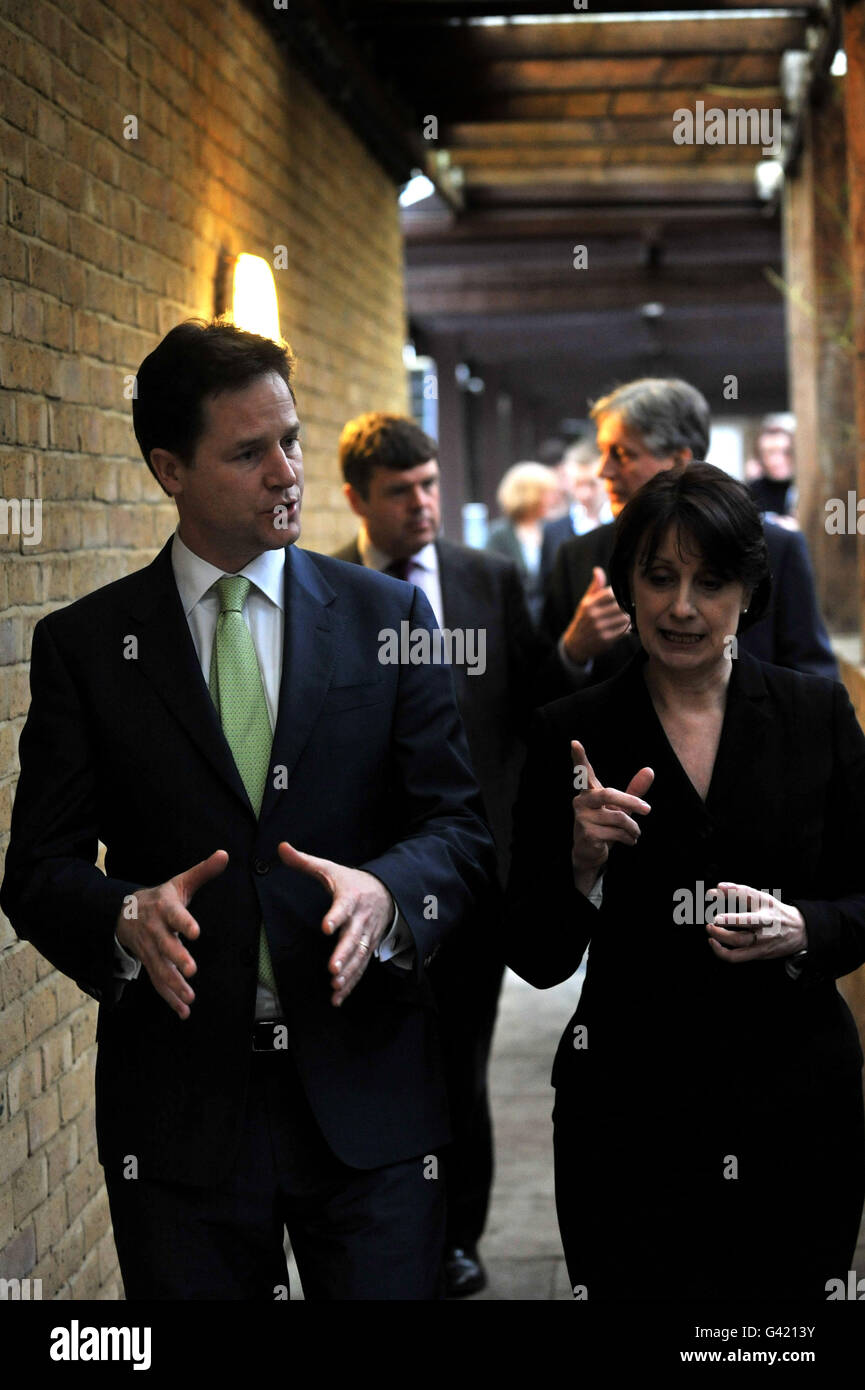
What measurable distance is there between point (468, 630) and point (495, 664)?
0.11 meters

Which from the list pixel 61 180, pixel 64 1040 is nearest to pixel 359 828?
pixel 64 1040

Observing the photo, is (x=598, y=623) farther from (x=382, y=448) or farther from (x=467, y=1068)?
(x=467, y=1068)

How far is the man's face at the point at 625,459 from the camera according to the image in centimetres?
348

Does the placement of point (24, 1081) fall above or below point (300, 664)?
below

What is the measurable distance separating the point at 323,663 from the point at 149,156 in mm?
2156

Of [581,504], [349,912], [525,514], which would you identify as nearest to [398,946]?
[349,912]

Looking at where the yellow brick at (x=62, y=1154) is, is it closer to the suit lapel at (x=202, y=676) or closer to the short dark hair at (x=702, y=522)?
the suit lapel at (x=202, y=676)

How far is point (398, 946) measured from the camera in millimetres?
2057

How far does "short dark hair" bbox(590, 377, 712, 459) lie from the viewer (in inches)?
136

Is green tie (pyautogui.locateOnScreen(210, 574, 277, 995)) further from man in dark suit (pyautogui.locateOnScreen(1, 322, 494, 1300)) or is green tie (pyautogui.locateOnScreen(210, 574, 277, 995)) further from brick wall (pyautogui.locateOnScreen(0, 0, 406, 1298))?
brick wall (pyautogui.locateOnScreen(0, 0, 406, 1298))

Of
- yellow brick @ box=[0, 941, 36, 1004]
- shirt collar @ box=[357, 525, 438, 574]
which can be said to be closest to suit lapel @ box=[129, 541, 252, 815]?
yellow brick @ box=[0, 941, 36, 1004]

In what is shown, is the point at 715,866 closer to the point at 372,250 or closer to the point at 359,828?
the point at 359,828

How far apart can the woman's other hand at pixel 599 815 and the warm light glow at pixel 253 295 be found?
2.59 metres

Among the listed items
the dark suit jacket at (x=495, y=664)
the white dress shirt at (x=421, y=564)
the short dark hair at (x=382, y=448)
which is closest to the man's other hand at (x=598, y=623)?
the dark suit jacket at (x=495, y=664)
